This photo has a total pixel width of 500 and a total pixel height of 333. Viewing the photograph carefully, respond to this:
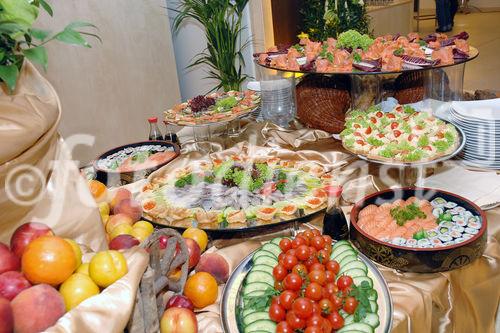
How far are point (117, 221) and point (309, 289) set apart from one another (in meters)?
0.62

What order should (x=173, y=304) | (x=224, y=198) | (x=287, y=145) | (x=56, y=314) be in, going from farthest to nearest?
(x=287, y=145) → (x=224, y=198) → (x=173, y=304) → (x=56, y=314)

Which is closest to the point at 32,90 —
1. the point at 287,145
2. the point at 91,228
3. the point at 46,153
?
the point at 46,153

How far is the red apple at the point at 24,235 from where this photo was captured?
2.73 feet

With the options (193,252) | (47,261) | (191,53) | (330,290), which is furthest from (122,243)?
(191,53)

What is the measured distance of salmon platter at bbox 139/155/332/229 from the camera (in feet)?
4.26

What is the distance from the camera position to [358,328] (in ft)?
2.75

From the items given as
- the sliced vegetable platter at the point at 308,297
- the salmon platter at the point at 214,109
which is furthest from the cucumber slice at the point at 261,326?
the salmon platter at the point at 214,109

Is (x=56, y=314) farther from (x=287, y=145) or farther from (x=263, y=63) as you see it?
(x=263, y=63)

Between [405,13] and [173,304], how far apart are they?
731cm

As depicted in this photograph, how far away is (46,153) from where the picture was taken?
0.93 m

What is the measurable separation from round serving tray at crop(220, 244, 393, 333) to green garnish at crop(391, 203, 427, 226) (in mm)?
155

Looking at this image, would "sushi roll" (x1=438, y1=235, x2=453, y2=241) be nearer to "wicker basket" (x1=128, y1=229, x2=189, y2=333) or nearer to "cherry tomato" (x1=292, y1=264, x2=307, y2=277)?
"cherry tomato" (x1=292, y1=264, x2=307, y2=277)

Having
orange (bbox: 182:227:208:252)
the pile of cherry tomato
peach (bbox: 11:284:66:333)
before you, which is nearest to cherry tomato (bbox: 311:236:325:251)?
the pile of cherry tomato

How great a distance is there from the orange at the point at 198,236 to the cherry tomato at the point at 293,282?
0.36 metres
